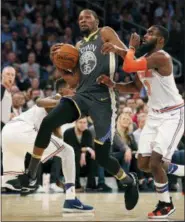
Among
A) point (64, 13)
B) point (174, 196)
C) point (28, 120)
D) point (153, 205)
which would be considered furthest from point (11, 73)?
point (64, 13)

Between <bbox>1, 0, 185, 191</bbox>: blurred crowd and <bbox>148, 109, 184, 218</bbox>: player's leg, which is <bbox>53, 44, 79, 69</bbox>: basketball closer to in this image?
<bbox>148, 109, 184, 218</bbox>: player's leg

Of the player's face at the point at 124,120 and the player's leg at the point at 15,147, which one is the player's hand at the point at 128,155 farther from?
the player's leg at the point at 15,147

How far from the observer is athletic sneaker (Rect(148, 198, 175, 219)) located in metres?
6.63

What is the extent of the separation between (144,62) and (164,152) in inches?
40.3

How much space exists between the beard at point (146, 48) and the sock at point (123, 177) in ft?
3.93

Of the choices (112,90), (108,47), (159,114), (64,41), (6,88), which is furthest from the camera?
(64,41)

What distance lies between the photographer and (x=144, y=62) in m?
6.39

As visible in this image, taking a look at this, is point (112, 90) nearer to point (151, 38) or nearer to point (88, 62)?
point (88, 62)

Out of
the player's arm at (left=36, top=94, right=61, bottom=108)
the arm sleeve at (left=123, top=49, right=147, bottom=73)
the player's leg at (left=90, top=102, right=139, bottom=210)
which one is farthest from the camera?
the player's arm at (left=36, top=94, right=61, bottom=108)

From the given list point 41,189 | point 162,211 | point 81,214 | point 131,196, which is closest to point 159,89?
point 131,196

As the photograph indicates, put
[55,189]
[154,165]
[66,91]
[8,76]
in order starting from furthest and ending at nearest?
[55,189] → [8,76] → [66,91] → [154,165]

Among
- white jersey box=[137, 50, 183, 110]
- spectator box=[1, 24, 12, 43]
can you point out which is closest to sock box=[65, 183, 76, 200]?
white jersey box=[137, 50, 183, 110]

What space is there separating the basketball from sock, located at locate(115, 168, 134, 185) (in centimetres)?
118

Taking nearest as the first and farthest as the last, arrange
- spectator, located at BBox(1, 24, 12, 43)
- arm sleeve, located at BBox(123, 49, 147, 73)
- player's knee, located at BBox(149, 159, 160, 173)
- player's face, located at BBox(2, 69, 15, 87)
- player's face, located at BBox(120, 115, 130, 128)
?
1. arm sleeve, located at BBox(123, 49, 147, 73)
2. player's knee, located at BBox(149, 159, 160, 173)
3. player's face, located at BBox(2, 69, 15, 87)
4. player's face, located at BBox(120, 115, 130, 128)
5. spectator, located at BBox(1, 24, 12, 43)
